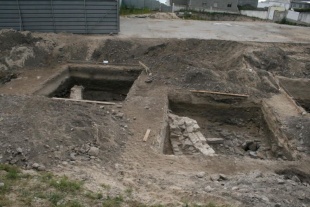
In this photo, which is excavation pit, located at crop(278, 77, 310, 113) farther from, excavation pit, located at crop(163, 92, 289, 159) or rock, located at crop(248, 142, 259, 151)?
rock, located at crop(248, 142, 259, 151)

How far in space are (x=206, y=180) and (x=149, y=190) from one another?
146 centimetres

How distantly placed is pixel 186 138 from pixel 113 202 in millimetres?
5220

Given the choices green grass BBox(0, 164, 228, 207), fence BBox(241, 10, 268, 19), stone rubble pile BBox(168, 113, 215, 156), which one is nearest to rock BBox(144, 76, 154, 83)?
stone rubble pile BBox(168, 113, 215, 156)

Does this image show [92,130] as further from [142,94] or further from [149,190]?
[142,94]

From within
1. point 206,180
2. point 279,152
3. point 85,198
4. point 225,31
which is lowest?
point 279,152

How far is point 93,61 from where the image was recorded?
14.4 m

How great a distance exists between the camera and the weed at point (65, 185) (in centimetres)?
539

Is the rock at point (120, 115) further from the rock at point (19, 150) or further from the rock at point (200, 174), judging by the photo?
the rock at point (200, 174)

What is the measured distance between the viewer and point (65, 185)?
5488mm

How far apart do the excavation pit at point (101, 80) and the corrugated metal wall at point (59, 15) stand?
3.32 m

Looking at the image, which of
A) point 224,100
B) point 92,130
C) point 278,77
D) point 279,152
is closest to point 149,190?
point 92,130

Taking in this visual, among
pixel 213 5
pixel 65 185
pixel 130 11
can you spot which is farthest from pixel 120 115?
pixel 213 5

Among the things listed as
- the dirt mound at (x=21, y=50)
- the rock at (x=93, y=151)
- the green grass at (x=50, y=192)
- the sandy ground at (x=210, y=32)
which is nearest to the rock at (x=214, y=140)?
the rock at (x=93, y=151)

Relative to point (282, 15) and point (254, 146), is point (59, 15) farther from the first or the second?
point (282, 15)
